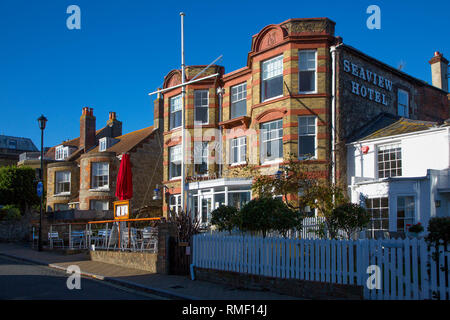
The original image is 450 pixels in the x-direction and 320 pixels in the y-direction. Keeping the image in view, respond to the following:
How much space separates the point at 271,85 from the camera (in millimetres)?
22031

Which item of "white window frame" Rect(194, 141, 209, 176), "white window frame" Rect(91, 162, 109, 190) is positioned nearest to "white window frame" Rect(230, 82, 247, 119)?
"white window frame" Rect(194, 141, 209, 176)

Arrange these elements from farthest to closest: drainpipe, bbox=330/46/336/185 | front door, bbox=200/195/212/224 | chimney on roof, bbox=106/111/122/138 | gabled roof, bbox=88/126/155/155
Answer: chimney on roof, bbox=106/111/122/138 < gabled roof, bbox=88/126/155/155 < front door, bbox=200/195/212/224 < drainpipe, bbox=330/46/336/185

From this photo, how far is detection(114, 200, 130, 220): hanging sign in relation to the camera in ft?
57.7

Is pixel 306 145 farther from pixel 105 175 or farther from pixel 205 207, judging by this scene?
pixel 105 175

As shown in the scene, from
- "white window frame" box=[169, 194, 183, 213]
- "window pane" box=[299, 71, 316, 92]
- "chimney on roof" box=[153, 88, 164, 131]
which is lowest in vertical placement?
"white window frame" box=[169, 194, 183, 213]

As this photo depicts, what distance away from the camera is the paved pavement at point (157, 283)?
1084cm

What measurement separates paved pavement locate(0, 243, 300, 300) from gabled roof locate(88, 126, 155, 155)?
616 inches

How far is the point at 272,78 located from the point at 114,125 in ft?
84.3

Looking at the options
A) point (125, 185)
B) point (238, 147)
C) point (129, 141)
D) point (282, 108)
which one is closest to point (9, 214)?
point (129, 141)

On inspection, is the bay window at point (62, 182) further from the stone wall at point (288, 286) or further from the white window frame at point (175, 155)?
the stone wall at point (288, 286)

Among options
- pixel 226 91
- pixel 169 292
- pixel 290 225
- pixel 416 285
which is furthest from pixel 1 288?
pixel 226 91

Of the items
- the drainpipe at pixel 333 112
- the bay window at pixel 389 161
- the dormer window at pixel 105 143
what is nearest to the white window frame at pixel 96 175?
the dormer window at pixel 105 143

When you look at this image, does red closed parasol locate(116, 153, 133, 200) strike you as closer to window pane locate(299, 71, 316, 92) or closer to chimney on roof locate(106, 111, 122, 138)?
window pane locate(299, 71, 316, 92)
